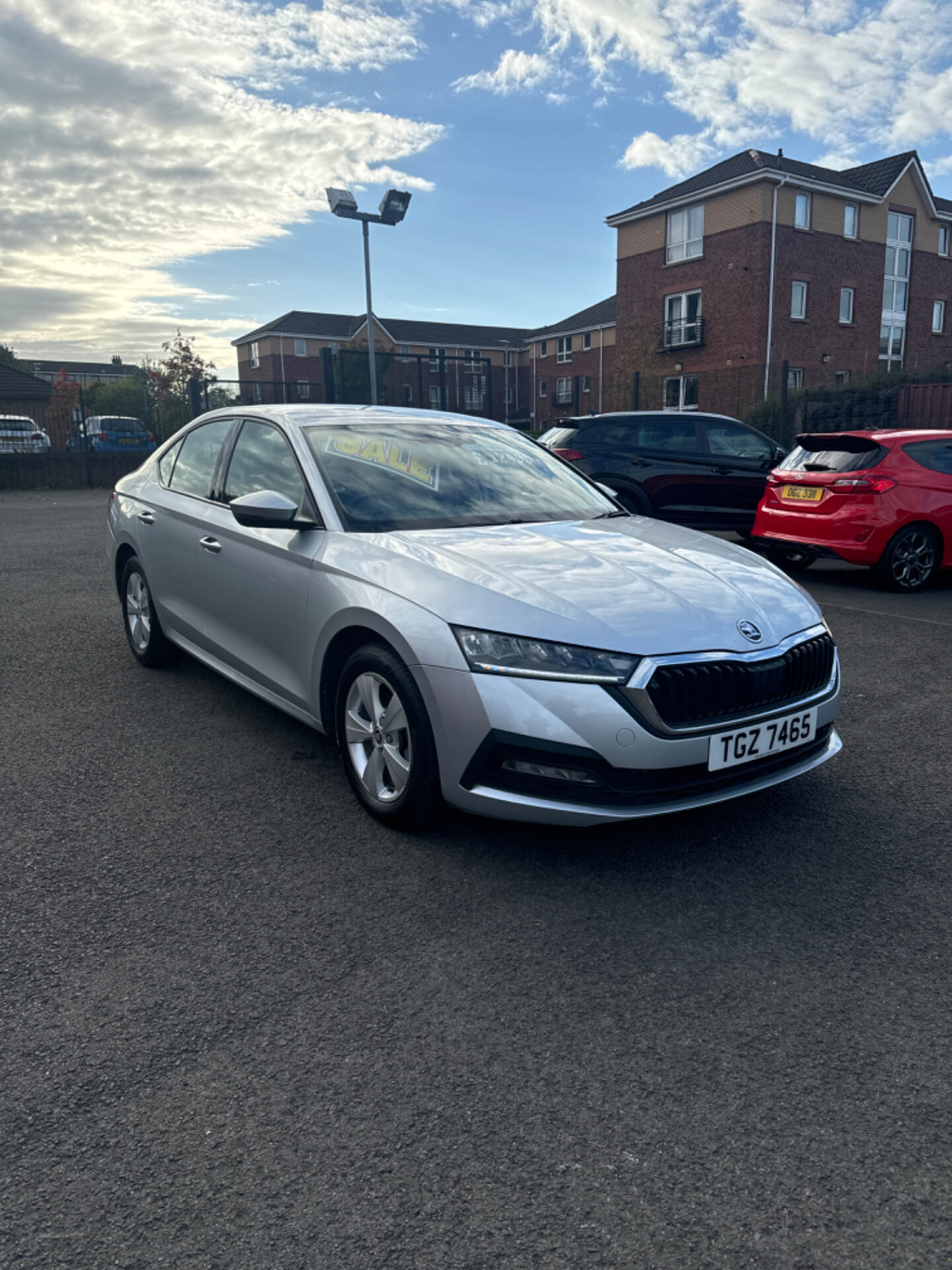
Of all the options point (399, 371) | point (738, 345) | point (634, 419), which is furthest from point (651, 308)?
point (634, 419)

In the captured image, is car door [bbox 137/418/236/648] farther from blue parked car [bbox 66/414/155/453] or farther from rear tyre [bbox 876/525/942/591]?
blue parked car [bbox 66/414/155/453]

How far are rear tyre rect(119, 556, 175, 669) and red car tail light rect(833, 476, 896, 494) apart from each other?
20.1ft

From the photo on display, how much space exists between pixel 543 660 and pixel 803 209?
127ft

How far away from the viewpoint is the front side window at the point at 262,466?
4.20 metres

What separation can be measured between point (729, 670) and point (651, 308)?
1573 inches

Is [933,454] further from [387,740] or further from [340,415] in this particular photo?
[387,740]

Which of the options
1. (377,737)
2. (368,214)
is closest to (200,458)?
(377,737)

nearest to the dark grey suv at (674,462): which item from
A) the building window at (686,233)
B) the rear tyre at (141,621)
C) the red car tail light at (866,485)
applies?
Answer: the red car tail light at (866,485)

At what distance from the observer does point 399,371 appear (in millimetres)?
22391

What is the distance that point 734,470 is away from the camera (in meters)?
11.2

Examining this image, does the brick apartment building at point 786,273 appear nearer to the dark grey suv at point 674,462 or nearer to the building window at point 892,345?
the building window at point 892,345

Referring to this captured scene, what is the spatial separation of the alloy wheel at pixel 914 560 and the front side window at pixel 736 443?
116 inches

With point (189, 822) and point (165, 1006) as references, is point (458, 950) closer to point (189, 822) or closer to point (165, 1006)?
point (165, 1006)

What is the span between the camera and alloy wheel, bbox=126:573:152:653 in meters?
5.62
